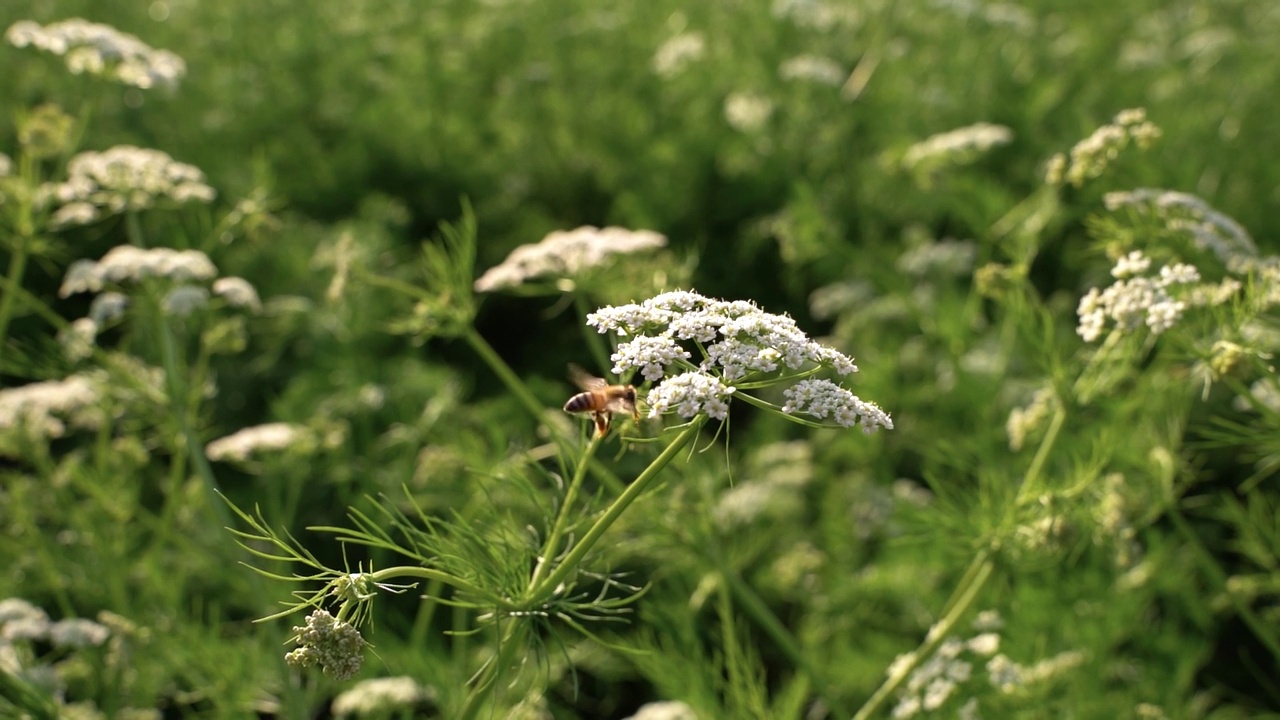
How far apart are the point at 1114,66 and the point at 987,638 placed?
780cm

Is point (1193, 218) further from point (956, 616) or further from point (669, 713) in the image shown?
point (669, 713)

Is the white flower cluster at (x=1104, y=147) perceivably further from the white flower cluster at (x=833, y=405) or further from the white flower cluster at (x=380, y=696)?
the white flower cluster at (x=380, y=696)

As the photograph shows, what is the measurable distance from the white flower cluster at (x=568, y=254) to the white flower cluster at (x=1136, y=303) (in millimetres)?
1420

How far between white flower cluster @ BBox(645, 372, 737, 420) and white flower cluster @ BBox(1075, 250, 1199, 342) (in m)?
1.40

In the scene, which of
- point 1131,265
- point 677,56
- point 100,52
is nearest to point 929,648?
point 1131,265

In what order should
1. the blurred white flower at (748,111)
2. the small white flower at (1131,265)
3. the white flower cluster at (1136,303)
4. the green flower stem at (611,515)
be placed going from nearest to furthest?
the green flower stem at (611,515), the white flower cluster at (1136,303), the small white flower at (1131,265), the blurred white flower at (748,111)

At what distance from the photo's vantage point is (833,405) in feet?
7.98

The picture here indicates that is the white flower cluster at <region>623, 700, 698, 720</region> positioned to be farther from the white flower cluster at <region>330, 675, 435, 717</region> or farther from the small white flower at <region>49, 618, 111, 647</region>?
the small white flower at <region>49, 618, 111, 647</region>

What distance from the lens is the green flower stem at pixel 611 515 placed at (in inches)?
94.6

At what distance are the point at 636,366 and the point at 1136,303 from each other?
165cm

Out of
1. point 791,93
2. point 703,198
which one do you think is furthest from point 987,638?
point 791,93

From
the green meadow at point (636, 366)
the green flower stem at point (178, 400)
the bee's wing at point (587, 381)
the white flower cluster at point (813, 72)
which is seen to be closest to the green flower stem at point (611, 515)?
the green meadow at point (636, 366)

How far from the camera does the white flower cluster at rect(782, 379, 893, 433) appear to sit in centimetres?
241

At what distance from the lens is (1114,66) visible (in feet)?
33.6
